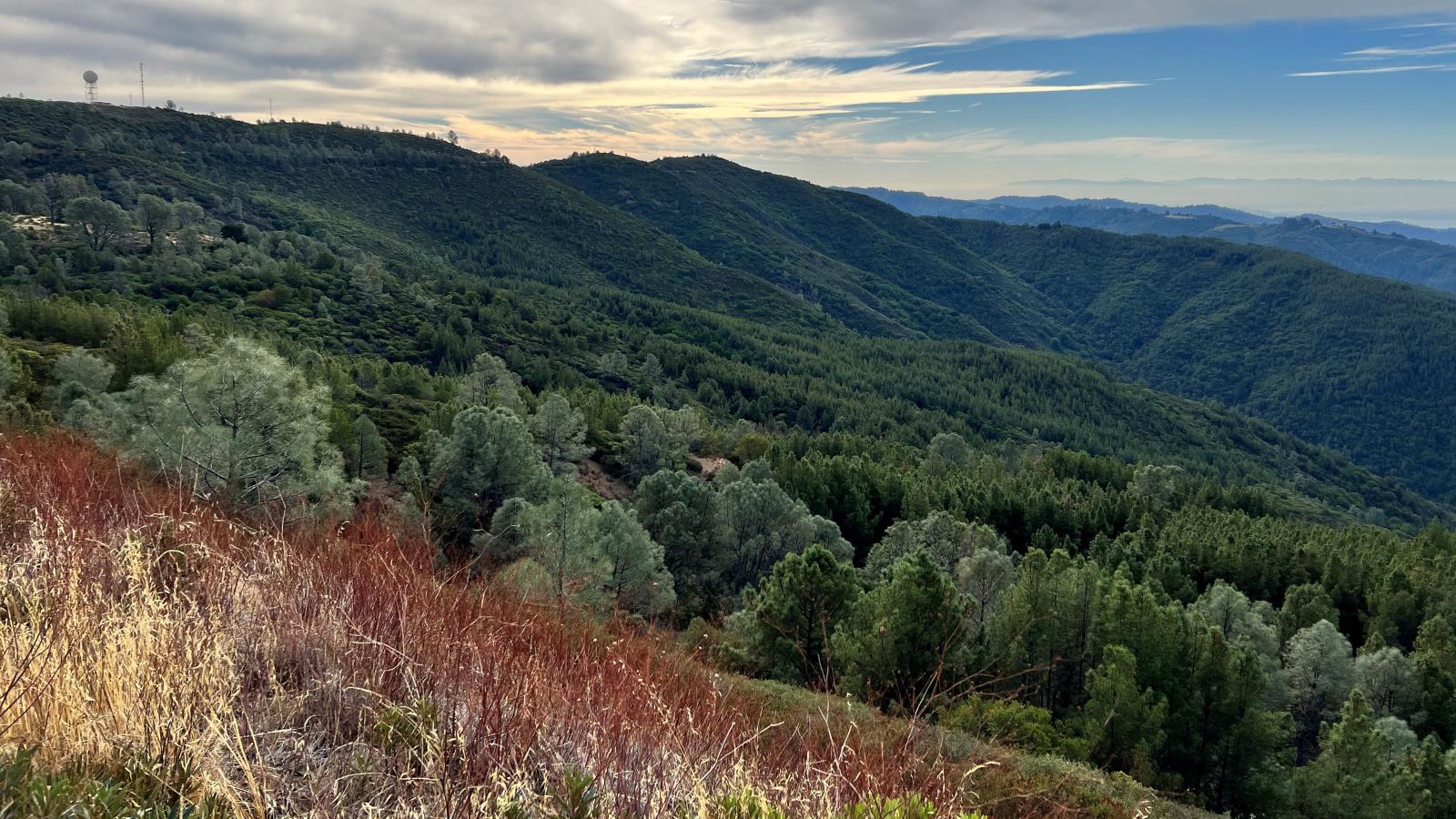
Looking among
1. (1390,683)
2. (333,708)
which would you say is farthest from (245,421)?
(1390,683)

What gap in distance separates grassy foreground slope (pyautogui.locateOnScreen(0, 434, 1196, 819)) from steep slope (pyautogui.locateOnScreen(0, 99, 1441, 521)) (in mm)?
40304

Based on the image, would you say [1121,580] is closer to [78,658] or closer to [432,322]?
[78,658]

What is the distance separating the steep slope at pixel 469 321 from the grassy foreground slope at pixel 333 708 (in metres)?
40.3

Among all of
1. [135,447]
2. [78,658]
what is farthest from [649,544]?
[78,658]

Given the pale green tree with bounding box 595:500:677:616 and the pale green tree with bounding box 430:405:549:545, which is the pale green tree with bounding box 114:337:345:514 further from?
the pale green tree with bounding box 595:500:677:616

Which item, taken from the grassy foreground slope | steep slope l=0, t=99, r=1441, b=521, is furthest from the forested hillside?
steep slope l=0, t=99, r=1441, b=521

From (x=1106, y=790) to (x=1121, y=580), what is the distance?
16.1 meters

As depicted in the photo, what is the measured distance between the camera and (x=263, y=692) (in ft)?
14.0

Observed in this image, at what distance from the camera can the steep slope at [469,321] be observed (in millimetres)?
77250

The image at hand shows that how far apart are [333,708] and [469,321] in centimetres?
10558

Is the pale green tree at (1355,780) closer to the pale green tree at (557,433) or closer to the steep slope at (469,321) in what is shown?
the pale green tree at (557,433)

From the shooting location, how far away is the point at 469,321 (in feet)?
337

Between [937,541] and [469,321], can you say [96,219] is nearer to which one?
[469,321]

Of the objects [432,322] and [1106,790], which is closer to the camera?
[1106,790]
